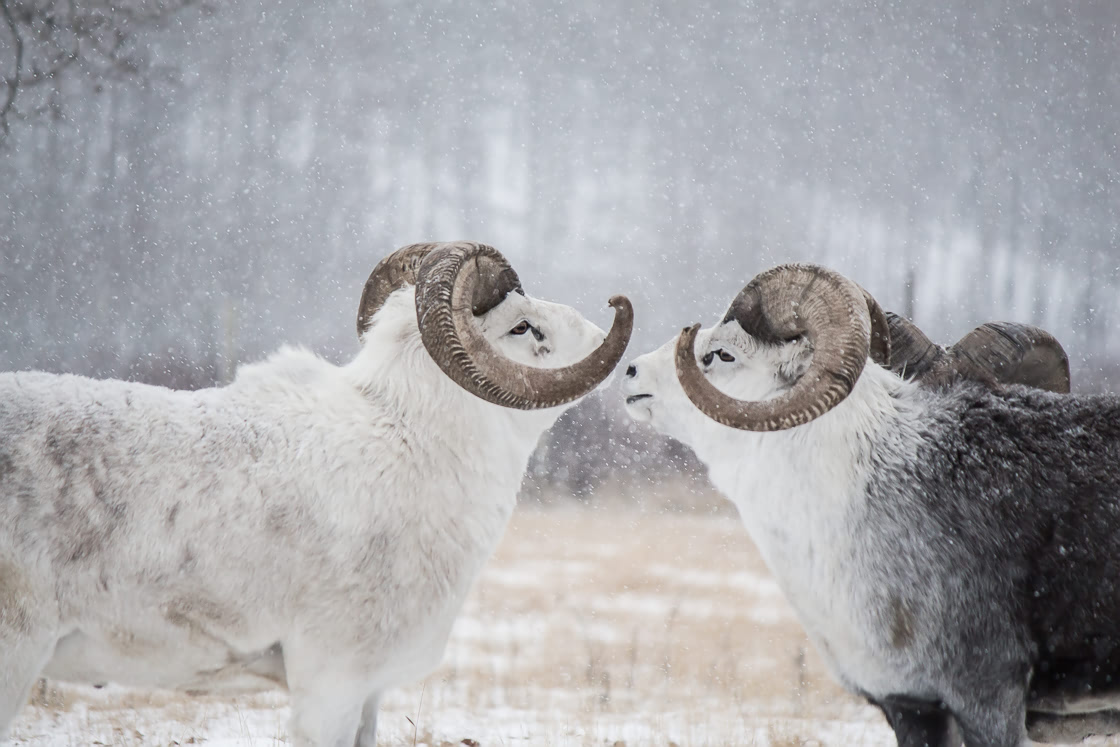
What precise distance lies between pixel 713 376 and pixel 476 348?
4.37 ft

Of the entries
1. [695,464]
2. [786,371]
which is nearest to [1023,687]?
[786,371]

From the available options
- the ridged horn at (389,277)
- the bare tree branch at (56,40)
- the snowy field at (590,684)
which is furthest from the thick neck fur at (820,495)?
the bare tree branch at (56,40)

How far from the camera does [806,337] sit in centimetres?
434

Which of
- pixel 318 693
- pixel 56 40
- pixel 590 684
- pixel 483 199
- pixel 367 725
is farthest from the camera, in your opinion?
pixel 483 199

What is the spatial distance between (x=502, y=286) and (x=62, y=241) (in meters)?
30.3

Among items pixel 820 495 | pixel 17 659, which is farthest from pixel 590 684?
pixel 17 659

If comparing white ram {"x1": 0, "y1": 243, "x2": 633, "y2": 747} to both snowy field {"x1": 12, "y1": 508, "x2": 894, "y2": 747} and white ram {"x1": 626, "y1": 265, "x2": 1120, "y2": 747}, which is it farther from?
snowy field {"x1": 12, "y1": 508, "x2": 894, "y2": 747}

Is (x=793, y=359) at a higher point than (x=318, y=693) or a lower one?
higher

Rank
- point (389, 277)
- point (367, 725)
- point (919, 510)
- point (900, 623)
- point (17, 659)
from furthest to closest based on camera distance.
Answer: point (389, 277), point (367, 725), point (919, 510), point (900, 623), point (17, 659)

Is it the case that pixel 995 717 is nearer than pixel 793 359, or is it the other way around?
pixel 995 717

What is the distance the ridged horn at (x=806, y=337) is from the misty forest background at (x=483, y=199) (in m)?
3.34

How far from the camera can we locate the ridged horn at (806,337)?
12.7 ft

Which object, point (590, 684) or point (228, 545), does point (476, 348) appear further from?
point (590, 684)

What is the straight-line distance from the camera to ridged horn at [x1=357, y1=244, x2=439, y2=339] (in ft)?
15.1
